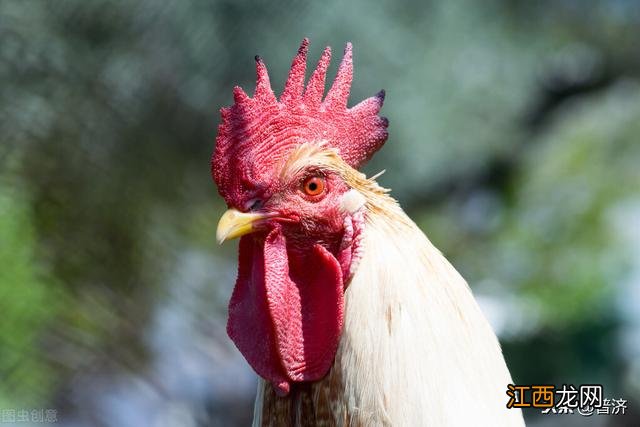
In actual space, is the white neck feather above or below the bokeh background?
below

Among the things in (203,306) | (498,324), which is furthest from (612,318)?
(203,306)

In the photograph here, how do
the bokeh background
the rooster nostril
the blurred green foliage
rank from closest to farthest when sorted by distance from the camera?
the rooster nostril, the blurred green foliage, the bokeh background

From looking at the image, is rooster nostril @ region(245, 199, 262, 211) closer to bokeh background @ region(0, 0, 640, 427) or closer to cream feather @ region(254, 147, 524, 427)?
cream feather @ region(254, 147, 524, 427)

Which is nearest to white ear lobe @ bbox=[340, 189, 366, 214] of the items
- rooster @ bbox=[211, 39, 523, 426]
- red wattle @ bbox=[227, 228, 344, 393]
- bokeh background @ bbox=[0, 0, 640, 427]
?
rooster @ bbox=[211, 39, 523, 426]

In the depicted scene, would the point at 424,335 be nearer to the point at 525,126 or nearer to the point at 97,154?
the point at 97,154

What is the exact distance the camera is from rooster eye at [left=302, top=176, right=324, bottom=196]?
2.16 metres

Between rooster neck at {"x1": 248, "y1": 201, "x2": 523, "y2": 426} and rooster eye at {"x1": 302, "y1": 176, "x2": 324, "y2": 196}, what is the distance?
146 millimetres

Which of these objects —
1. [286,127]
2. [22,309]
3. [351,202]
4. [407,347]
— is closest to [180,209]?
[22,309]

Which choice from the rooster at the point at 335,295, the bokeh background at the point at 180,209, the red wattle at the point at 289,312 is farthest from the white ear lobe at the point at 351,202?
the bokeh background at the point at 180,209

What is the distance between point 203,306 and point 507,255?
372 cm

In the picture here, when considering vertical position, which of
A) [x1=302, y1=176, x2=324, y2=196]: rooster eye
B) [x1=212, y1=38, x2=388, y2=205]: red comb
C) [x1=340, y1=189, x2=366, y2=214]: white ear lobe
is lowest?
[x1=340, y1=189, x2=366, y2=214]: white ear lobe

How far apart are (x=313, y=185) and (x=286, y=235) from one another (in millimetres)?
146

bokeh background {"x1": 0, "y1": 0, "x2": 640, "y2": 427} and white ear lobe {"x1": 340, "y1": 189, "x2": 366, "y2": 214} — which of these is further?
bokeh background {"x1": 0, "y1": 0, "x2": 640, "y2": 427}

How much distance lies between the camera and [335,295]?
7.03 ft
